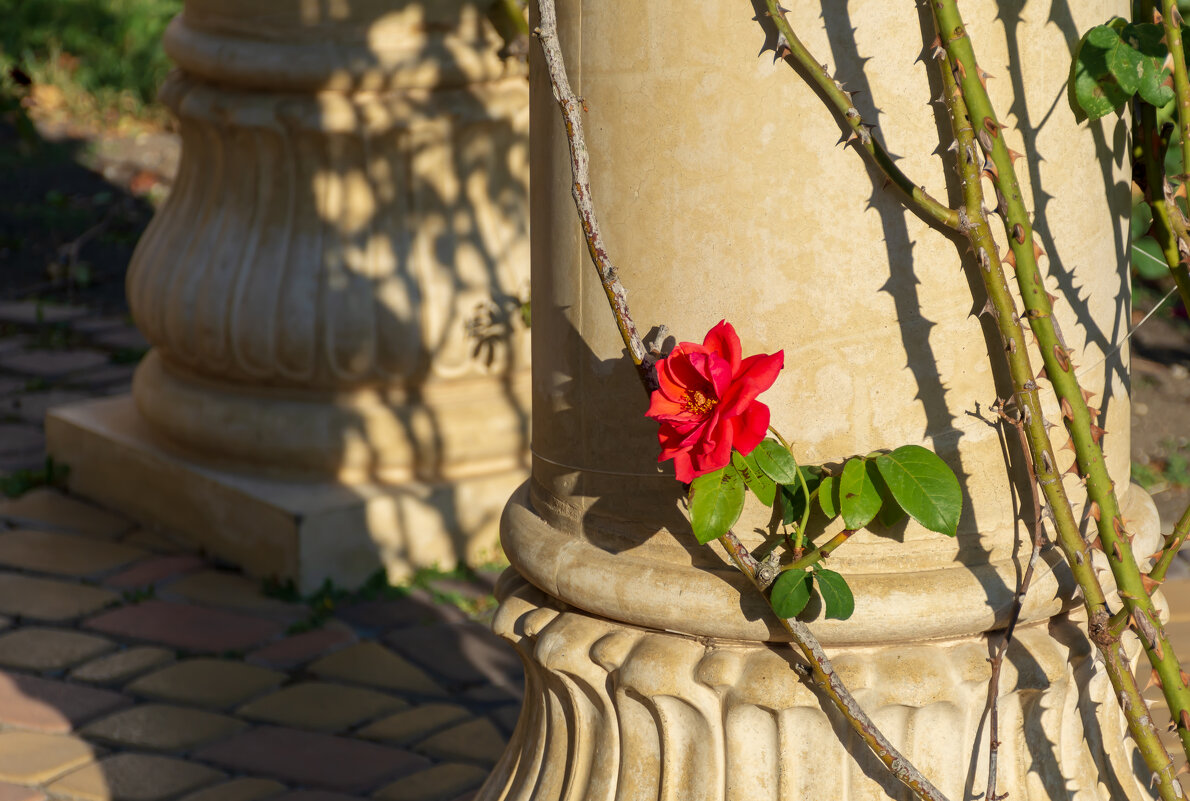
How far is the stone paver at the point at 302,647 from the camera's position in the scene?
3227 millimetres

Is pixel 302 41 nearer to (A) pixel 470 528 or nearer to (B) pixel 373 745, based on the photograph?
(A) pixel 470 528

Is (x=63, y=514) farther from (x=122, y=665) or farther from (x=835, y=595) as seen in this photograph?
(x=835, y=595)

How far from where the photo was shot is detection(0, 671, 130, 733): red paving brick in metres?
2.93

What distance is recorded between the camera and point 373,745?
9.39ft

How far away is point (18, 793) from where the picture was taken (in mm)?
2643

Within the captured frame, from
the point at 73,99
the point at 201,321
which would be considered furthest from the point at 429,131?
the point at 73,99

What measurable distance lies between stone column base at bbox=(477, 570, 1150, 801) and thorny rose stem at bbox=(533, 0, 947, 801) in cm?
4

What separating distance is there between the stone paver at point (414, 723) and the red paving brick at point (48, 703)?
0.58 metres

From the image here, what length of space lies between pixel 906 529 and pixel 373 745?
66.0 inches

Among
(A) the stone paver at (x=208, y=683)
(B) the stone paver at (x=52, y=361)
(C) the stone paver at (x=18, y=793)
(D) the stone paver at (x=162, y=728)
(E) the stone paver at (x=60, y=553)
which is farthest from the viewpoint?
(B) the stone paver at (x=52, y=361)

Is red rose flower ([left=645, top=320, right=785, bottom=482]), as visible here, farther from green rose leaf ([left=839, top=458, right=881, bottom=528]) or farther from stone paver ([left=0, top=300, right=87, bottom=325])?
stone paver ([left=0, top=300, right=87, bottom=325])

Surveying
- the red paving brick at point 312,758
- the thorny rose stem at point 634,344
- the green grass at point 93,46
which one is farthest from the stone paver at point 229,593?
the green grass at point 93,46

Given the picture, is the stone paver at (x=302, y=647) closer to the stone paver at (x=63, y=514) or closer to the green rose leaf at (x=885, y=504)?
the stone paver at (x=63, y=514)

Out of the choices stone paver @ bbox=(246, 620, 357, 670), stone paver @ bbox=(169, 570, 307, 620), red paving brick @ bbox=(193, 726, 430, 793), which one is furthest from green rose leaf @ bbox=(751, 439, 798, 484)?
stone paver @ bbox=(169, 570, 307, 620)
